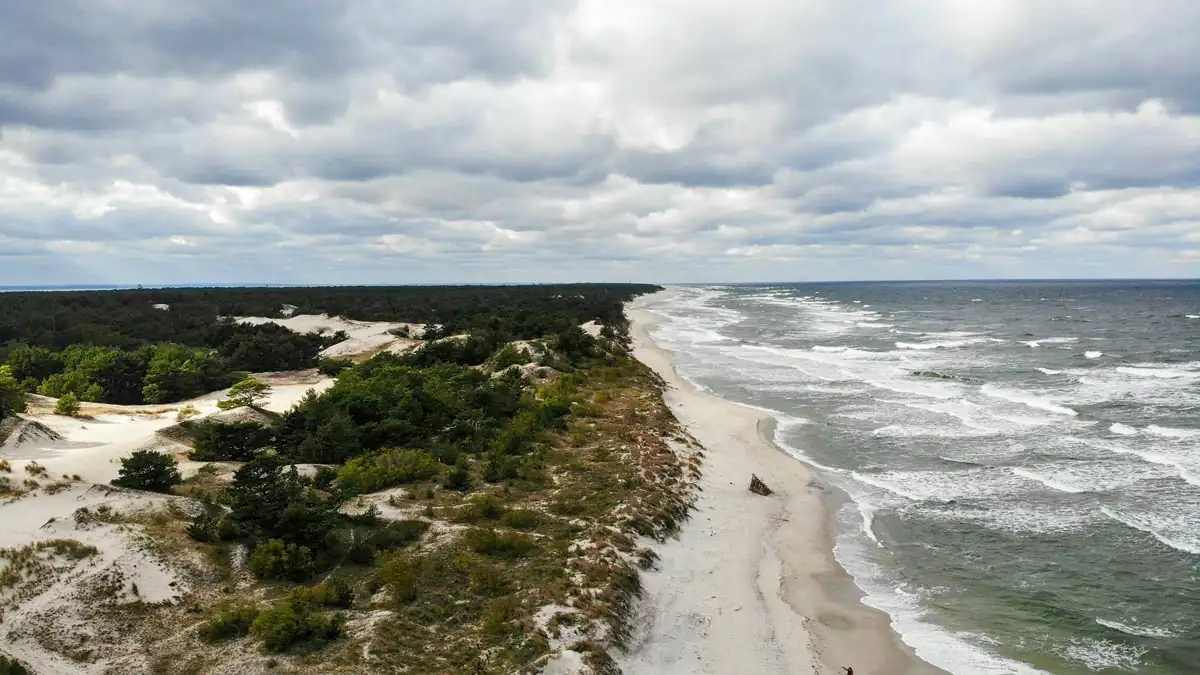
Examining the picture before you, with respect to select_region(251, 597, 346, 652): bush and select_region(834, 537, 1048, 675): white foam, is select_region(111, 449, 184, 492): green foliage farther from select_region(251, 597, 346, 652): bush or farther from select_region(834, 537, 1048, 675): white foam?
select_region(834, 537, 1048, 675): white foam

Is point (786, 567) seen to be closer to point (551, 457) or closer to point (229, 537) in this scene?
point (551, 457)

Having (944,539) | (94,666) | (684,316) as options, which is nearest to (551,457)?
(944,539)

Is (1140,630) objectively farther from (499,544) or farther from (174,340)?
(174,340)

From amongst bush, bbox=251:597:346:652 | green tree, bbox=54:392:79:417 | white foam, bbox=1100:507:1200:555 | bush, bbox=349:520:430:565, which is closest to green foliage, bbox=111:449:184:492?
bush, bbox=349:520:430:565

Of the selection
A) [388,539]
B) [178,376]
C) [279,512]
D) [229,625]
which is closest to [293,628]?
[229,625]

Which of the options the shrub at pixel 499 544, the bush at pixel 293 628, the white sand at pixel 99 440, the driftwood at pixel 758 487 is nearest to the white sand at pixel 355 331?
the white sand at pixel 99 440

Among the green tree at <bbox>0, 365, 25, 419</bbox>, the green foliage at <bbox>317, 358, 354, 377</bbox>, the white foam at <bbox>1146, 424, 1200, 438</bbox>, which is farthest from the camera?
the green foliage at <bbox>317, 358, 354, 377</bbox>
